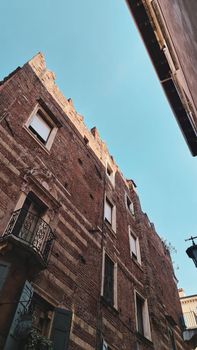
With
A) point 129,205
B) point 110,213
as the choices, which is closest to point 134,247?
point 110,213

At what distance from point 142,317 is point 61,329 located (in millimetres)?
6678

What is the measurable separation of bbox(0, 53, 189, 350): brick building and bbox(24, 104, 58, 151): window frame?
0.13 ft

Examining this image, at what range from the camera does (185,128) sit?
7.23m

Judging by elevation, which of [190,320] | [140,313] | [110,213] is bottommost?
[140,313]

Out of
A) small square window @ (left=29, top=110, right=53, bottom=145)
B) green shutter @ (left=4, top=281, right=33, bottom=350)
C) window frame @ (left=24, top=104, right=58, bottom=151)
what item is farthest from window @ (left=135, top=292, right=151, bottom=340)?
small square window @ (left=29, top=110, right=53, bottom=145)

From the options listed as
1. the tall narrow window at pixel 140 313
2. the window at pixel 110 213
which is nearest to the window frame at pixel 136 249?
the window at pixel 110 213

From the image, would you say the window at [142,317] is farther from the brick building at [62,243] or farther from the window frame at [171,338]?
the window frame at [171,338]

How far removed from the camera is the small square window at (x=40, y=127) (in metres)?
10.5

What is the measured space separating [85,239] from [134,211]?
825 cm

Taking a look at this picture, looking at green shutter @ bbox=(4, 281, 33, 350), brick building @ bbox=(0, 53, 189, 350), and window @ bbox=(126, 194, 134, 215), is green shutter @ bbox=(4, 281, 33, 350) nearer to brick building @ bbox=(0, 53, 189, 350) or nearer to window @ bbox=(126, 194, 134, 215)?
brick building @ bbox=(0, 53, 189, 350)

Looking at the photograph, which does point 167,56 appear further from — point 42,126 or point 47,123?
point 47,123

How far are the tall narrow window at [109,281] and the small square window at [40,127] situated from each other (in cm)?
532

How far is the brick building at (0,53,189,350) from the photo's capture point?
6625 millimetres

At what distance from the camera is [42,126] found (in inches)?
438
